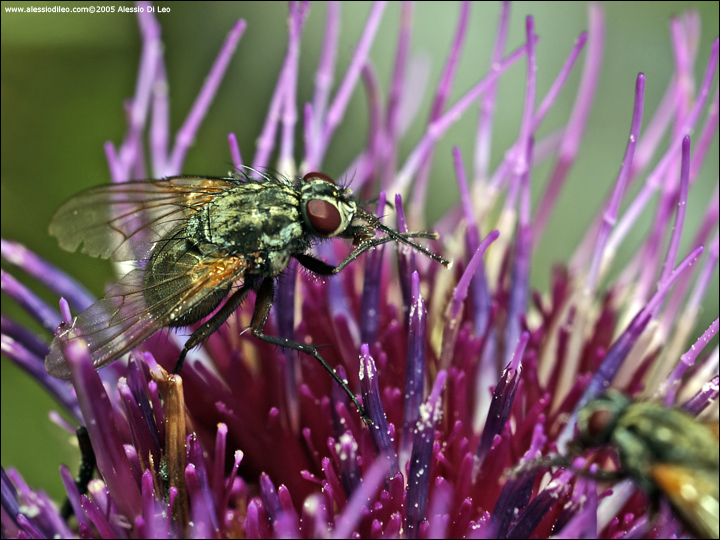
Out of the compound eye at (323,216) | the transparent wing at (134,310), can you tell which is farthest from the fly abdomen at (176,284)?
the compound eye at (323,216)

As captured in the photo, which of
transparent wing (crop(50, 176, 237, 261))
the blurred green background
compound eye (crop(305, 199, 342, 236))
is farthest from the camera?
the blurred green background

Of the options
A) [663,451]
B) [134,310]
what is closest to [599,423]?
[663,451]

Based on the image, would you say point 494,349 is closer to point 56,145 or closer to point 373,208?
point 373,208

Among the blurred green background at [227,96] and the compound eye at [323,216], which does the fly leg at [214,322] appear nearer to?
the compound eye at [323,216]

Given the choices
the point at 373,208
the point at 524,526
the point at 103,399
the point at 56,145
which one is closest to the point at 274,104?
the point at 373,208

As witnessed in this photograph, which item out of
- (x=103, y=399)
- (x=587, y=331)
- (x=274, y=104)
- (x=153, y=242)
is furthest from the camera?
(x=274, y=104)

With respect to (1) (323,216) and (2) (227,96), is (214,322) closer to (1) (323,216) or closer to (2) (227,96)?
(1) (323,216)

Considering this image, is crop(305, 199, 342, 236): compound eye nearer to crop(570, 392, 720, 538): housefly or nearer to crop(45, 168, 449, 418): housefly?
crop(45, 168, 449, 418): housefly

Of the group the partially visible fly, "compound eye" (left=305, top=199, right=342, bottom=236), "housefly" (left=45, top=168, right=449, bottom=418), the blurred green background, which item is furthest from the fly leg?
the partially visible fly
